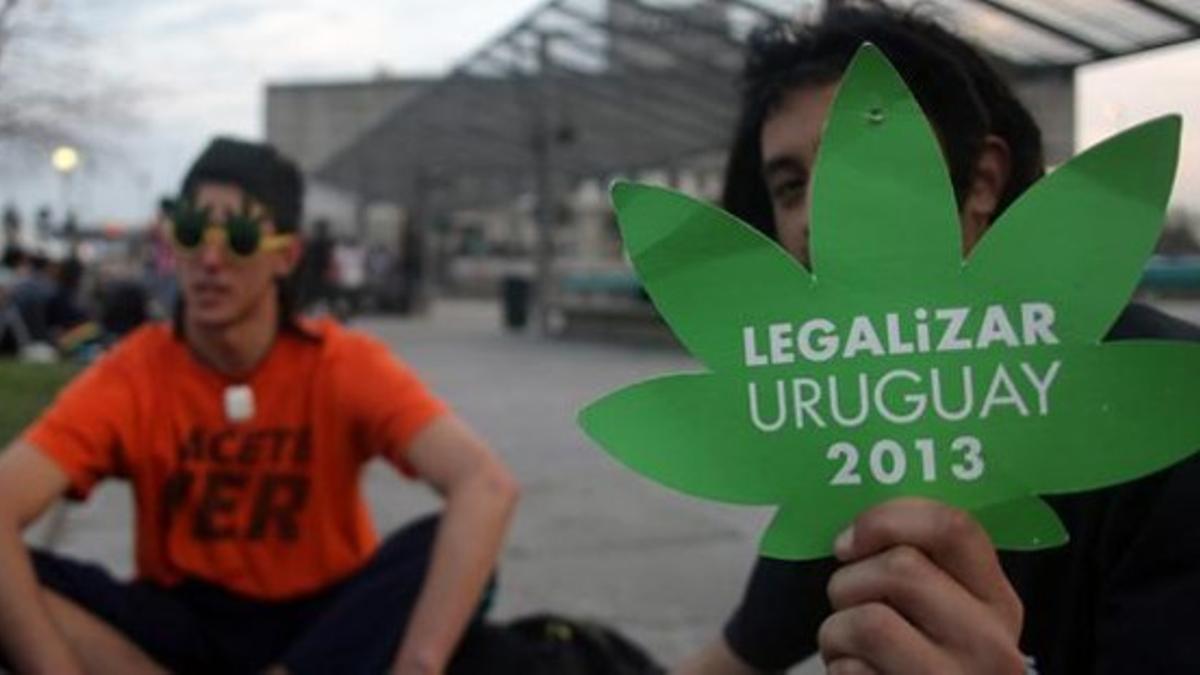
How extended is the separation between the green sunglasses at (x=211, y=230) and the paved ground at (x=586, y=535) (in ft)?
6.55

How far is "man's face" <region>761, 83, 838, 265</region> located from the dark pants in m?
1.33

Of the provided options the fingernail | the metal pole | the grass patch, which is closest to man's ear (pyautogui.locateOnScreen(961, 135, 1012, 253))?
the fingernail

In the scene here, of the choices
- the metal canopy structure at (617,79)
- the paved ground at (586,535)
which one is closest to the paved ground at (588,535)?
the paved ground at (586,535)

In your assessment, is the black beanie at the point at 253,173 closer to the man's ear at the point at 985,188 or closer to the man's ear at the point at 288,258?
the man's ear at the point at 288,258

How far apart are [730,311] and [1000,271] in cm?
22

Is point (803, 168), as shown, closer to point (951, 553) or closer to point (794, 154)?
point (794, 154)

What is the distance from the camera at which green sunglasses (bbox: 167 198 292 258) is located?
3012 millimetres

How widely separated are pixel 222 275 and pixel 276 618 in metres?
0.73

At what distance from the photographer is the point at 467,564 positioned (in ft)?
8.92

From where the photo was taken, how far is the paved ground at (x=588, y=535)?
16.4 feet

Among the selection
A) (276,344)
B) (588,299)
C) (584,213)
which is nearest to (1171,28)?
(276,344)

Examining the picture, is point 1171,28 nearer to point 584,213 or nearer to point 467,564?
point 467,564

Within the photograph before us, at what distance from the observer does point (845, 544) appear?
3.78ft

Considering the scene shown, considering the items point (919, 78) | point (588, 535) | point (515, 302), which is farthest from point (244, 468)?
point (515, 302)
